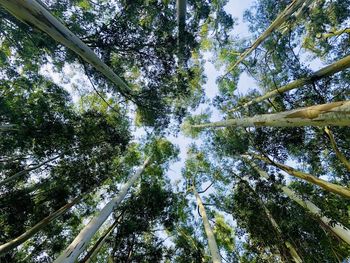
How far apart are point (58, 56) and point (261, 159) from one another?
8381 mm

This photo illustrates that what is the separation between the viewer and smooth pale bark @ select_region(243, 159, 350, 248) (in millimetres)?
5395

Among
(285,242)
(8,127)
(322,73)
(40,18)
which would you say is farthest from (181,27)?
(285,242)

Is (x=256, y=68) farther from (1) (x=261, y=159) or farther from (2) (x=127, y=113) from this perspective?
(2) (x=127, y=113)

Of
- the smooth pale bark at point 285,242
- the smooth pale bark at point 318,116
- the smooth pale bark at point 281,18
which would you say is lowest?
the smooth pale bark at point 318,116

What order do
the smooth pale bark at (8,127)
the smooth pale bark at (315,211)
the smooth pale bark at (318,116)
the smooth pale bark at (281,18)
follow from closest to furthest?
the smooth pale bark at (318,116) → the smooth pale bark at (315,211) → the smooth pale bark at (281,18) → the smooth pale bark at (8,127)

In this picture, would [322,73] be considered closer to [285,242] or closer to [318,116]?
[318,116]

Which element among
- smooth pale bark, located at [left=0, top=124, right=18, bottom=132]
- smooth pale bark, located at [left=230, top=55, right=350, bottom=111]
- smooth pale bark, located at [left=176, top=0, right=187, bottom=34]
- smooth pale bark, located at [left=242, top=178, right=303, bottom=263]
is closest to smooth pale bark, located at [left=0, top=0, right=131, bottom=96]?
smooth pale bark, located at [left=176, top=0, right=187, bottom=34]

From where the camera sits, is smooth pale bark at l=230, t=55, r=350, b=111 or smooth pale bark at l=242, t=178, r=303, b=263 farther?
smooth pale bark at l=242, t=178, r=303, b=263

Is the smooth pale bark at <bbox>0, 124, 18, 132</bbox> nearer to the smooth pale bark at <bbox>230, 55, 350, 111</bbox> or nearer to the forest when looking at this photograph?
the forest

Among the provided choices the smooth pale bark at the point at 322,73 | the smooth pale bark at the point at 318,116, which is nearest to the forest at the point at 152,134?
the smooth pale bark at the point at 322,73

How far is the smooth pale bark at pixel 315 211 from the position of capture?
212 inches

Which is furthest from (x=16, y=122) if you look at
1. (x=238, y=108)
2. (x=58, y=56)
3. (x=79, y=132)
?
(x=238, y=108)

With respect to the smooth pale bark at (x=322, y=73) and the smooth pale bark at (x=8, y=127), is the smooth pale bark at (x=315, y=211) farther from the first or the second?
the smooth pale bark at (x=8, y=127)

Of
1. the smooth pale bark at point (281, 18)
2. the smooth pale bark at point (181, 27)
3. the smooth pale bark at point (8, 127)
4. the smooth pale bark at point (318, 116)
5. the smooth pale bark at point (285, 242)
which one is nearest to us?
the smooth pale bark at point (318, 116)
